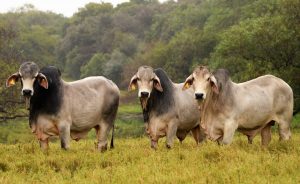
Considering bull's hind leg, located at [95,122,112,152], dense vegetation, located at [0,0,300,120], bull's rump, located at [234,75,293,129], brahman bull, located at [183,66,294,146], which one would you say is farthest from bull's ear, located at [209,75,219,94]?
dense vegetation, located at [0,0,300,120]

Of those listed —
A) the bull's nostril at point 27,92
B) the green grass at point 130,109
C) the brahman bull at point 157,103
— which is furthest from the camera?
the green grass at point 130,109

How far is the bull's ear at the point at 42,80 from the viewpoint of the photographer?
10102mm

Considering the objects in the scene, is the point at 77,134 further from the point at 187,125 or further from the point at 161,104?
the point at 187,125

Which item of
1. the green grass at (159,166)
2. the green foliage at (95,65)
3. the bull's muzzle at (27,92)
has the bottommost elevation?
the green foliage at (95,65)

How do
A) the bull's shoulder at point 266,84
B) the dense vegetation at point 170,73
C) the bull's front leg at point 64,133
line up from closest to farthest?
the dense vegetation at point 170,73 → the bull's front leg at point 64,133 → the bull's shoulder at point 266,84

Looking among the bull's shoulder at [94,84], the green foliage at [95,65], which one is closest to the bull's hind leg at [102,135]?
the bull's shoulder at [94,84]

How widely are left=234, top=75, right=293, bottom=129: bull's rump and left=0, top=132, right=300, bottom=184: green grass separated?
2.87 feet

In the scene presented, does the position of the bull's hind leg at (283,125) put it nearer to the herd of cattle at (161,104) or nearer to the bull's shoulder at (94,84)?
the herd of cattle at (161,104)

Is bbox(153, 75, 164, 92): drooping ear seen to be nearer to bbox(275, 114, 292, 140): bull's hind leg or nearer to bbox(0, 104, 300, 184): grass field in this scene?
bbox(0, 104, 300, 184): grass field

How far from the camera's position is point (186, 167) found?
755cm

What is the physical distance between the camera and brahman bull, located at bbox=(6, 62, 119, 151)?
33.3 feet

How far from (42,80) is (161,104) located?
8.51ft

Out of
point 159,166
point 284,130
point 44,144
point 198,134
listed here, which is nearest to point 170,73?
point 198,134

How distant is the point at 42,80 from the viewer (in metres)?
10.2
